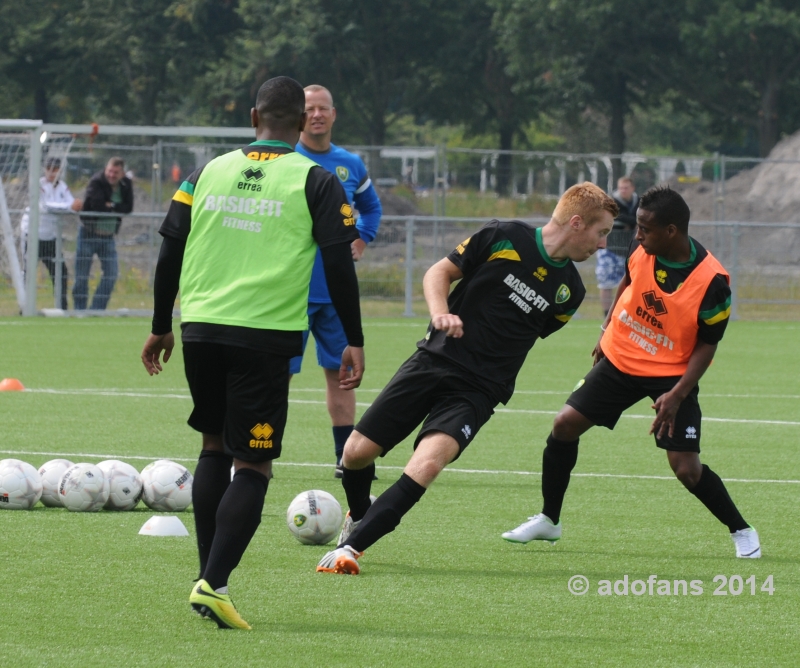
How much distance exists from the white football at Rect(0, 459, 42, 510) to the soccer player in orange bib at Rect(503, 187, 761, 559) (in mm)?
2280

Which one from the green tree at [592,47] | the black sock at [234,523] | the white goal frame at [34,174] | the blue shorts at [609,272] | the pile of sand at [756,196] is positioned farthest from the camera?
the green tree at [592,47]

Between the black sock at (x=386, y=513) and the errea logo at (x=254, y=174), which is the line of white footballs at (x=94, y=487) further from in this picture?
the errea logo at (x=254, y=174)

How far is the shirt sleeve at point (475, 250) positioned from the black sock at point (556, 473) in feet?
3.39

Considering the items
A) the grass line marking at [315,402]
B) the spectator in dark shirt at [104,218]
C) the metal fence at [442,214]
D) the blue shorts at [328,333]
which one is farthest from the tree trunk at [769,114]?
the blue shorts at [328,333]

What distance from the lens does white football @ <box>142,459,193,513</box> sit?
6.89m

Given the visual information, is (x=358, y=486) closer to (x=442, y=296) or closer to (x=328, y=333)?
(x=442, y=296)

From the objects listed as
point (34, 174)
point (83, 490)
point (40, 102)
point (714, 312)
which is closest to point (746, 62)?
point (40, 102)

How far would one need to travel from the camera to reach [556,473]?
641 cm

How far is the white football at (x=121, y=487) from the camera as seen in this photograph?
270 inches

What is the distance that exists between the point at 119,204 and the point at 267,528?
48.6ft

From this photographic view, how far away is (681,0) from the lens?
1909 inches

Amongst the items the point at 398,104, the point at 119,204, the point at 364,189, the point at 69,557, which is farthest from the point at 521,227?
the point at 398,104

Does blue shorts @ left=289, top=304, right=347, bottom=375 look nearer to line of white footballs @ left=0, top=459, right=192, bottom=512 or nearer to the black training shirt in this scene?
line of white footballs @ left=0, top=459, right=192, bottom=512

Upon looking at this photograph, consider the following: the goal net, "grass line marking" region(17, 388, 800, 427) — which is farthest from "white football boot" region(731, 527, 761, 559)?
the goal net
